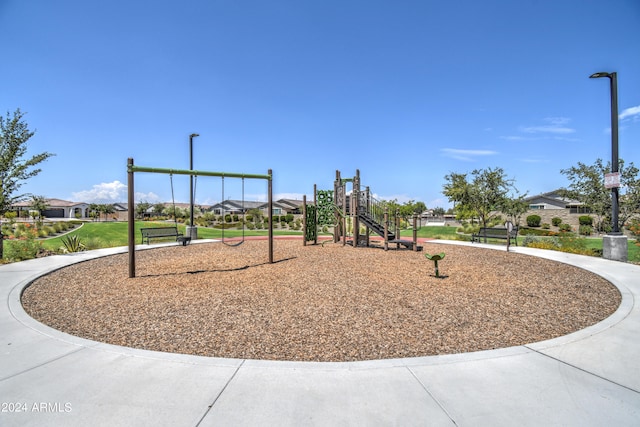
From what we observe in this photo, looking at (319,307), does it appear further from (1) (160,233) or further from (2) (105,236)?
(2) (105,236)

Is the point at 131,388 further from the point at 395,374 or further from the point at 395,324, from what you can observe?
the point at 395,324

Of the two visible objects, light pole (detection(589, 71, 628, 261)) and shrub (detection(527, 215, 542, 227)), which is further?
shrub (detection(527, 215, 542, 227))

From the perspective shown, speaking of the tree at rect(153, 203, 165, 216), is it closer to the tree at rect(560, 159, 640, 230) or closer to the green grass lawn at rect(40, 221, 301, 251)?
the green grass lawn at rect(40, 221, 301, 251)

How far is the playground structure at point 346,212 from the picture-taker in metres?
15.2

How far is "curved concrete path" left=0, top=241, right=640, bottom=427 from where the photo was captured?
2.53m

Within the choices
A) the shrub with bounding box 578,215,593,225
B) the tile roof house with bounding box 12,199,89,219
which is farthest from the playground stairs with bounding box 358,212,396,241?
the tile roof house with bounding box 12,199,89,219

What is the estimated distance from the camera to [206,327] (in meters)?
4.70

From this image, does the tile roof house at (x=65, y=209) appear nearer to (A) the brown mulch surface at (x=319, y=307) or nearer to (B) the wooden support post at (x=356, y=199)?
(B) the wooden support post at (x=356, y=199)

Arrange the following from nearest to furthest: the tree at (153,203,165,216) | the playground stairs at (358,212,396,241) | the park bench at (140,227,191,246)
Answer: the park bench at (140,227,191,246) < the playground stairs at (358,212,396,241) < the tree at (153,203,165,216)

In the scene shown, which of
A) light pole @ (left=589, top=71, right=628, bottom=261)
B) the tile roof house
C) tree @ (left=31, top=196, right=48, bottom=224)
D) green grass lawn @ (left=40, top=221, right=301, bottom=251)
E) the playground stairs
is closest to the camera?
light pole @ (left=589, top=71, right=628, bottom=261)

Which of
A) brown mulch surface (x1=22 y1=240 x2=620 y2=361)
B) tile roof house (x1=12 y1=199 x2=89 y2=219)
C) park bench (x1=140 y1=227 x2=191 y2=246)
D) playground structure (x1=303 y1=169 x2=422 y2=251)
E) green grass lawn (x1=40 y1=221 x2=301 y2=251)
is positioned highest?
tile roof house (x1=12 y1=199 x2=89 y2=219)

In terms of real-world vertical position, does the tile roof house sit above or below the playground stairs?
above

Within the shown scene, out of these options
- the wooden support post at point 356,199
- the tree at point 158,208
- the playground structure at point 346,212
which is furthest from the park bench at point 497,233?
the tree at point 158,208

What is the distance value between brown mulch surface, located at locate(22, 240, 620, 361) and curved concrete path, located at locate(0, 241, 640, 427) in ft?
1.45
